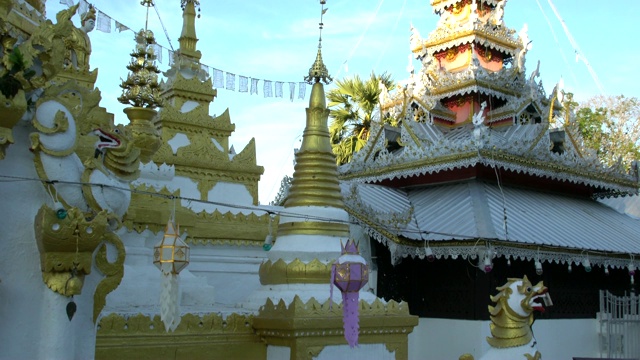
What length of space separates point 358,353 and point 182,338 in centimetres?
220

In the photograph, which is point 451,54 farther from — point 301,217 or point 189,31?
Answer: point 301,217

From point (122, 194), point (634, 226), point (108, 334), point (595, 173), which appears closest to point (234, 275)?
point (108, 334)

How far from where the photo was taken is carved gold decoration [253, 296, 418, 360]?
836 cm

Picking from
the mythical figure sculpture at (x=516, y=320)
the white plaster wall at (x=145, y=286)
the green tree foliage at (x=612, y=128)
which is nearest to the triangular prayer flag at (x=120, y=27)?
the white plaster wall at (x=145, y=286)

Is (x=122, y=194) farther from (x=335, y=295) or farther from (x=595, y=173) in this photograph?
(x=595, y=173)

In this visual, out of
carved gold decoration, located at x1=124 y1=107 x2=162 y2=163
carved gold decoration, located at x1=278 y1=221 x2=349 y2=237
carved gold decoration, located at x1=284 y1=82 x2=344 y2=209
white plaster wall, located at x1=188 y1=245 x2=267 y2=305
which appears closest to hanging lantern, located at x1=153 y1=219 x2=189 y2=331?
carved gold decoration, located at x1=124 y1=107 x2=162 y2=163

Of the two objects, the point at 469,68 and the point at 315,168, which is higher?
the point at 469,68

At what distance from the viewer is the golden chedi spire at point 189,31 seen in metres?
15.0

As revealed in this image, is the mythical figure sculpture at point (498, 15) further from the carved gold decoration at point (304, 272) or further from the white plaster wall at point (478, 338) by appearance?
the carved gold decoration at point (304, 272)

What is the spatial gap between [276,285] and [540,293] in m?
3.36

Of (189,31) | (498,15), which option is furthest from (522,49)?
(189,31)

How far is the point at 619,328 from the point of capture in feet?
50.6

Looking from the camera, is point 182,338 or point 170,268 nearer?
point 170,268

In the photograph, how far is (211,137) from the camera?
14.4m
